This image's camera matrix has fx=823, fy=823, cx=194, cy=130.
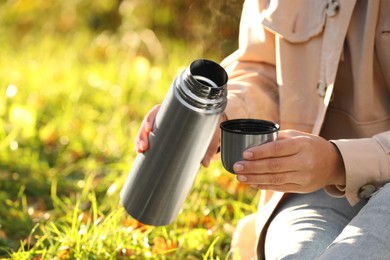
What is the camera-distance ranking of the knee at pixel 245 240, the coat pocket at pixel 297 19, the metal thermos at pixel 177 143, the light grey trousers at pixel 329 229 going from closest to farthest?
the light grey trousers at pixel 329 229 → the metal thermos at pixel 177 143 → the coat pocket at pixel 297 19 → the knee at pixel 245 240

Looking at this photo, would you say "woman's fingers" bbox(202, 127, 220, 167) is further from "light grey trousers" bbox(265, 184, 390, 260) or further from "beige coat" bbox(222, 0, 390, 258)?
"light grey trousers" bbox(265, 184, 390, 260)

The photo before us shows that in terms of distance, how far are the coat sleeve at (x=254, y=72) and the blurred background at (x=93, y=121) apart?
1.18 feet

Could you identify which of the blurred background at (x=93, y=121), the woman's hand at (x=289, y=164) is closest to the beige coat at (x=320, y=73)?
the woman's hand at (x=289, y=164)

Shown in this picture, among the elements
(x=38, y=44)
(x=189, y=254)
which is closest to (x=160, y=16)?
(x=38, y=44)

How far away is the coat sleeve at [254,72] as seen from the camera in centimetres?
203

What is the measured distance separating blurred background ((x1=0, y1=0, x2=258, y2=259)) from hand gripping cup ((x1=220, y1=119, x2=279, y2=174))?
477 mm

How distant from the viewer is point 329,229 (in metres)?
1.83

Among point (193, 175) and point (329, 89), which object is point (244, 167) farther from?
point (329, 89)

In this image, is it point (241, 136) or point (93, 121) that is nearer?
point (241, 136)

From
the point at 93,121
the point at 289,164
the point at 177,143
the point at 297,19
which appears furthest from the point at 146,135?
the point at 93,121

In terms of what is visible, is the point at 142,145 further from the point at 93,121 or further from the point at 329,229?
the point at 93,121

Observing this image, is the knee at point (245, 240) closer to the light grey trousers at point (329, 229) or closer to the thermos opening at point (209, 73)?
the light grey trousers at point (329, 229)

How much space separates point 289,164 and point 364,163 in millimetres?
196

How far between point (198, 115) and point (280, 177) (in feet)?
0.71
